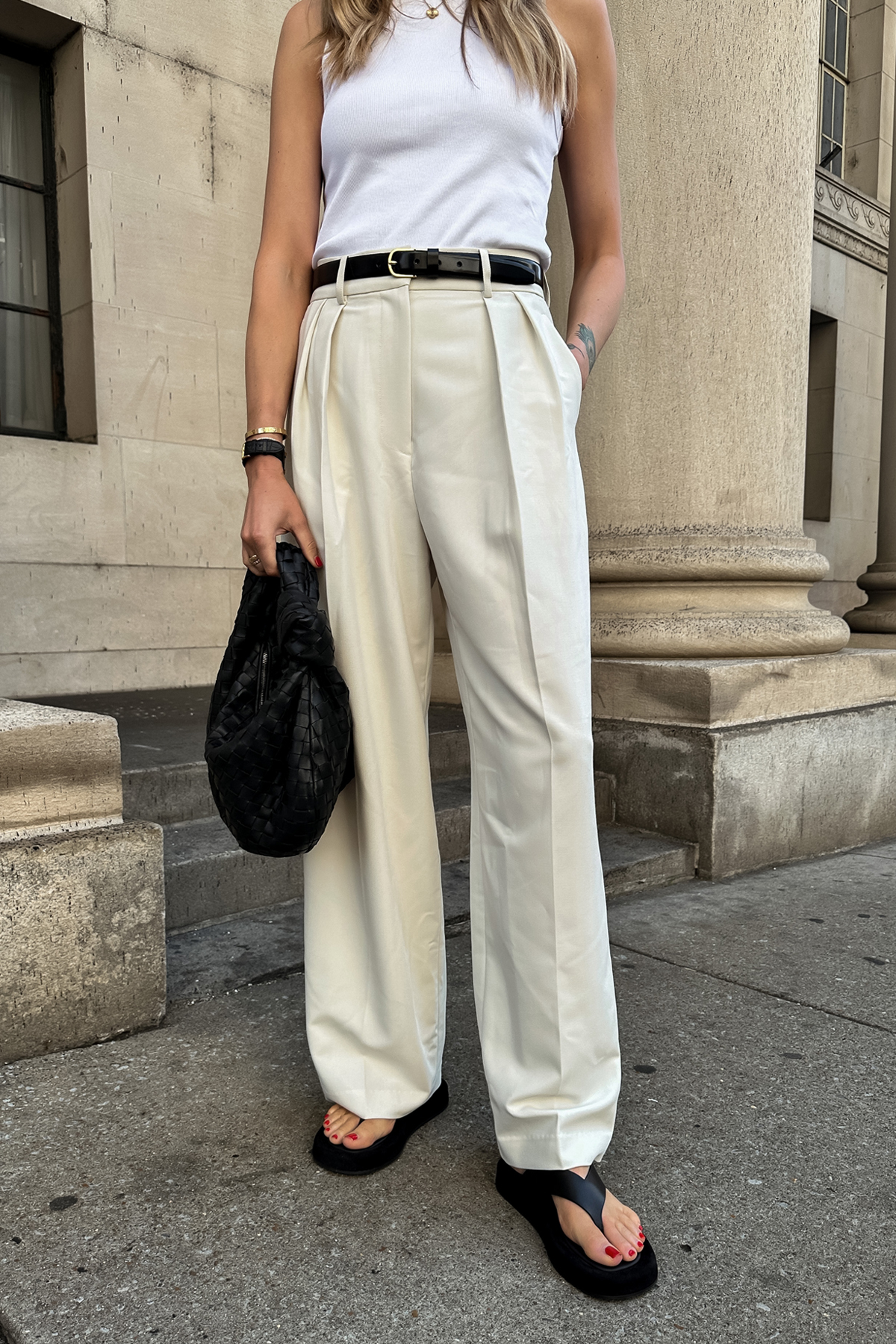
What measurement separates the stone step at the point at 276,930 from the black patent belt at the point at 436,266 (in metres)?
1.46

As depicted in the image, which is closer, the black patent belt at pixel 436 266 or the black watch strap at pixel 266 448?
the black patent belt at pixel 436 266

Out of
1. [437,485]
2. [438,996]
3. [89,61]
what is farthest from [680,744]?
[89,61]

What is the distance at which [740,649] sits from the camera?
3.91m

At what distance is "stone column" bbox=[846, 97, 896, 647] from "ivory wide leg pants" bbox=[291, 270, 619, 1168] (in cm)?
499

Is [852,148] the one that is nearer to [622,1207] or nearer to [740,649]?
[740,649]

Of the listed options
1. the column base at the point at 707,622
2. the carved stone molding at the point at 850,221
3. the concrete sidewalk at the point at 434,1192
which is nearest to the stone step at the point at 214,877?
the concrete sidewalk at the point at 434,1192

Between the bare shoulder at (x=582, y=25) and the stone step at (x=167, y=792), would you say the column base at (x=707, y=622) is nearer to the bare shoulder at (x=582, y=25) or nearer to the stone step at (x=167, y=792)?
the stone step at (x=167, y=792)

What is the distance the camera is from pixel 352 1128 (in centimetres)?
183

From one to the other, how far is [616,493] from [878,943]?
1.94m

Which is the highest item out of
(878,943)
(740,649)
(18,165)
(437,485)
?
(18,165)

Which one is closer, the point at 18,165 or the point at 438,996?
the point at 438,996

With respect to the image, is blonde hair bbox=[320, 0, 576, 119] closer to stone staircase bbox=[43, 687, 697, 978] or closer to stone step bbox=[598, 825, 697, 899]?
stone staircase bbox=[43, 687, 697, 978]

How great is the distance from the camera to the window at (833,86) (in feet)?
28.1

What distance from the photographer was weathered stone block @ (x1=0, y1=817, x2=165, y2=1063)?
2.13 m
